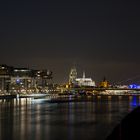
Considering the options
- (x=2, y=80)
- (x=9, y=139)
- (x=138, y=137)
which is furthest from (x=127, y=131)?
(x=2, y=80)

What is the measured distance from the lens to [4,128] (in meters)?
34.2

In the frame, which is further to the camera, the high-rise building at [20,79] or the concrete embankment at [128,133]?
the high-rise building at [20,79]

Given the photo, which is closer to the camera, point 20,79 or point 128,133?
point 128,133

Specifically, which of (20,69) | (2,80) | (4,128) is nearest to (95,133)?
(4,128)

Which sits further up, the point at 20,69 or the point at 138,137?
the point at 20,69

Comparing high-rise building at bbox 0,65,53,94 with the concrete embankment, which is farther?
high-rise building at bbox 0,65,53,94

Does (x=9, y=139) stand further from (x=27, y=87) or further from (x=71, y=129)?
(x=27, y=87)

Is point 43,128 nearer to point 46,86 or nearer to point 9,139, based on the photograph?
point 9,139

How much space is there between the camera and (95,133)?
3114cm

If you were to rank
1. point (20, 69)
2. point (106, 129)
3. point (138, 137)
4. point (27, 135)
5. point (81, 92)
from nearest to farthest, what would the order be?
point (138, 137) < point (27, 135) < point (106, 129) < point (20, 69) < point (81, 92)

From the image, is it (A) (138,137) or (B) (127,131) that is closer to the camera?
(A) (138,137)

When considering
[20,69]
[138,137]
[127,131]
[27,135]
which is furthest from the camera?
[20,69]

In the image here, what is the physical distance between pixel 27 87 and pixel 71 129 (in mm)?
94000

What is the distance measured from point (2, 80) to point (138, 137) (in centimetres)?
10409
